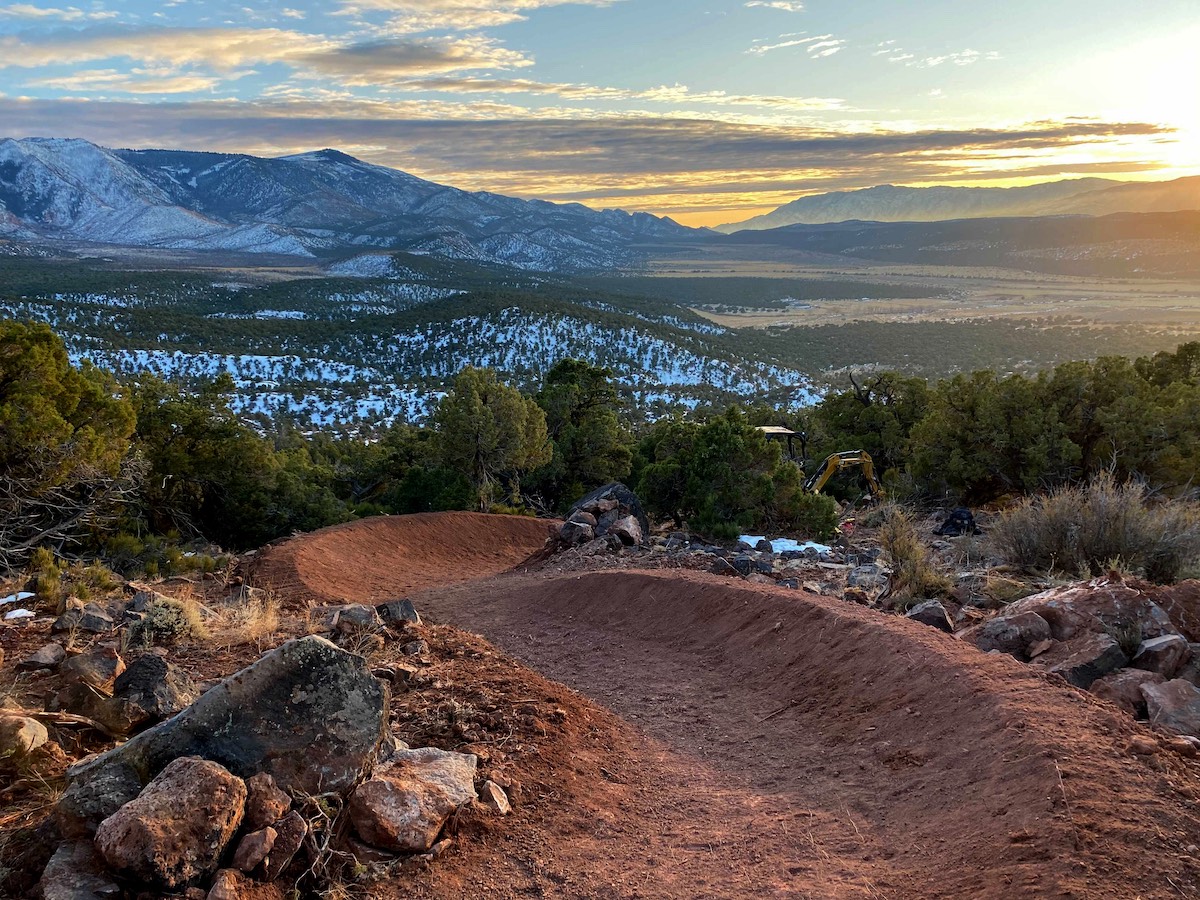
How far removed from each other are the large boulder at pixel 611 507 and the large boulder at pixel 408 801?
1092cm

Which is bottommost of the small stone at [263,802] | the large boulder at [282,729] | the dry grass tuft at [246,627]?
the dry grass tuft at [246,627]

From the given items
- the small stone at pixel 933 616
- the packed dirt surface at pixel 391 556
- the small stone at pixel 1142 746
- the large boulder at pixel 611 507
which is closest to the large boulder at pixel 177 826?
the small stone at pixel 1142 746

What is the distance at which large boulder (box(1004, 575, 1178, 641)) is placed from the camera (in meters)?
6.71

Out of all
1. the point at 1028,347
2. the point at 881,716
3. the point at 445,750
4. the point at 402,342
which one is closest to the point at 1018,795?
the point at 881,716

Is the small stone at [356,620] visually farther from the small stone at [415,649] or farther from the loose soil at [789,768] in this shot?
the small stone at [415,649]

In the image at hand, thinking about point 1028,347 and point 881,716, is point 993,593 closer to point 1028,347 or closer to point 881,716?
point 881,716

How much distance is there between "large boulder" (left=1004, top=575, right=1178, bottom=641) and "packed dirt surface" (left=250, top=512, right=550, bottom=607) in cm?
859

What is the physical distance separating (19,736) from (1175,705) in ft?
23.6

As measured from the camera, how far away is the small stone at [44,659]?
649cm

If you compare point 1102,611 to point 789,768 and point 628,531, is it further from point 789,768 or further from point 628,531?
point 628,531

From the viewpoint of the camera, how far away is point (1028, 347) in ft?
310

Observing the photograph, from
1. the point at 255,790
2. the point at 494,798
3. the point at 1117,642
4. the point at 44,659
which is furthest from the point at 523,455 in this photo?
the point at 255,790

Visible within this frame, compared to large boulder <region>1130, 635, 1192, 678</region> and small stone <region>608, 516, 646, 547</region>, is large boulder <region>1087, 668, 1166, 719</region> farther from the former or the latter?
small stone <region>608, 516, 646, 547</region>

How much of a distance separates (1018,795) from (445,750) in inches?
133
